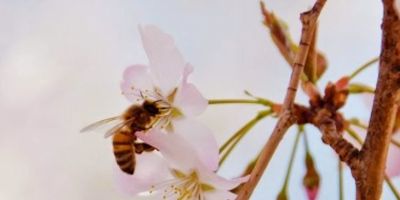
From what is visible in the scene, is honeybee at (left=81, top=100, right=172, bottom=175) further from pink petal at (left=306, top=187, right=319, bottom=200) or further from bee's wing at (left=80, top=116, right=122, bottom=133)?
pink petal at (left=306, top=187, right=319, bottom=200)

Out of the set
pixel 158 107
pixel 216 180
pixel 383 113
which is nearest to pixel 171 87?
pixel 158 107

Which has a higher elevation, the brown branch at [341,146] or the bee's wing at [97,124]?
the bee's wing at [97,124]

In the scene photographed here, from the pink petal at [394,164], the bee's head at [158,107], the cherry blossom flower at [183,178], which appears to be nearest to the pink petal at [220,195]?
the cherry blossom flower at [183,178]

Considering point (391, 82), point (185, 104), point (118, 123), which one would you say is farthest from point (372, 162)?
point (118, 123)

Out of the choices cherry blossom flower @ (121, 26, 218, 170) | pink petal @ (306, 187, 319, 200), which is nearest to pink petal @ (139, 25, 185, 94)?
cherry blossom flower @ (121, 26, 218, 170)

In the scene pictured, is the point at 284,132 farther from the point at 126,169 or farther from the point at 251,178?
the point at 126,169

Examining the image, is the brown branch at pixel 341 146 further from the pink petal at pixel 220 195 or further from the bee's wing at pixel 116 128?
the bee's wing at pixel 116 128

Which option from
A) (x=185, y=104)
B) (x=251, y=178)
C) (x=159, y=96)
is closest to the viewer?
(x=251, y=178)
